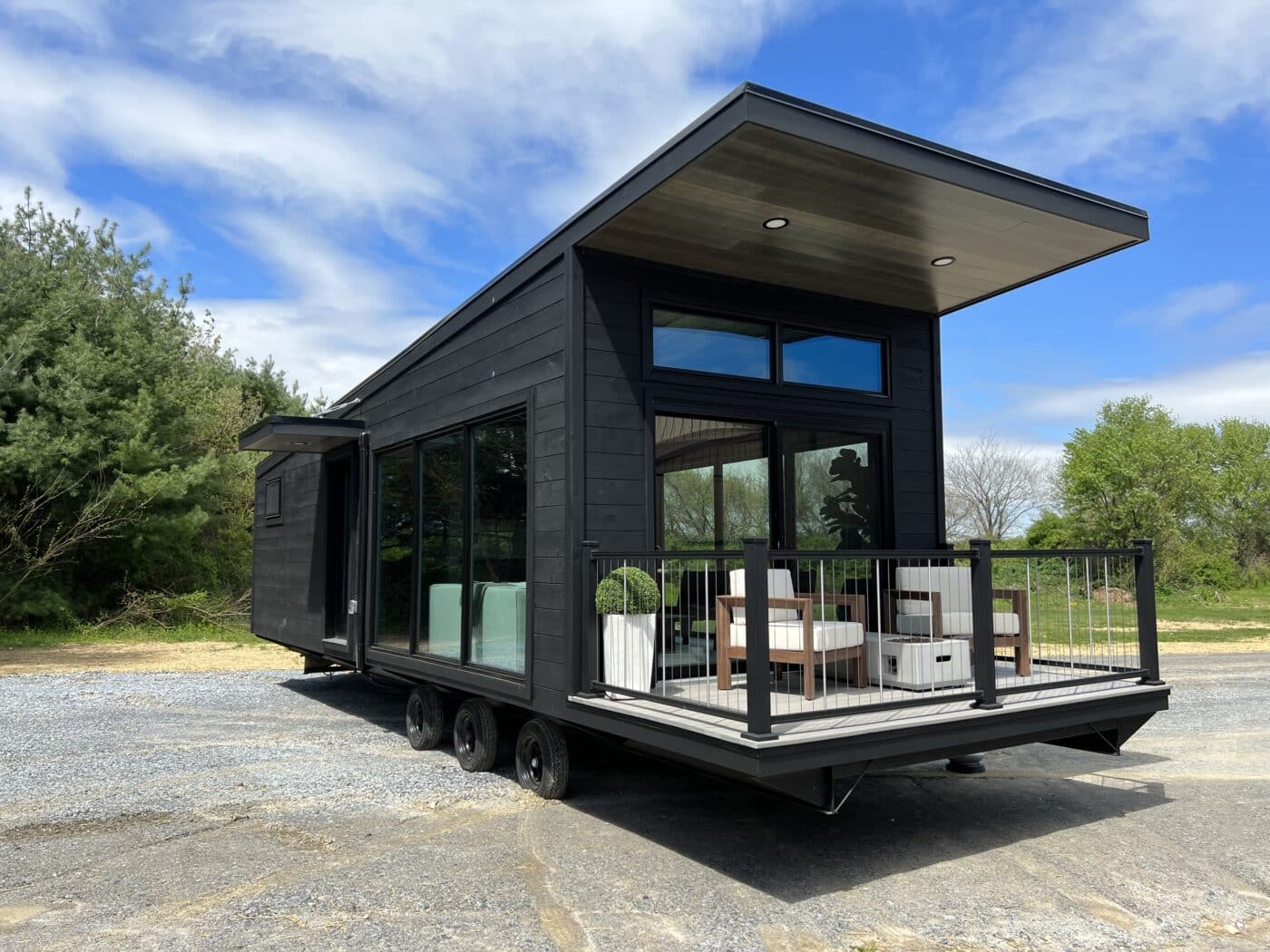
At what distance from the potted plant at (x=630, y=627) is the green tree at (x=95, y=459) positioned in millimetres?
12330

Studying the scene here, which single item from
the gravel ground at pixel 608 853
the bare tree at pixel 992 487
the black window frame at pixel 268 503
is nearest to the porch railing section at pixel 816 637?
the gravel ground at pixel 608 853

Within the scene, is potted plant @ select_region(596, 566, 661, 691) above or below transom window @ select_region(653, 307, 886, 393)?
below

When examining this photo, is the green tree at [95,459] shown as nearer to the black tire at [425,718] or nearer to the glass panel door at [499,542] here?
the black tire at [425,718]

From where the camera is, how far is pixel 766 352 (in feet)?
18.6

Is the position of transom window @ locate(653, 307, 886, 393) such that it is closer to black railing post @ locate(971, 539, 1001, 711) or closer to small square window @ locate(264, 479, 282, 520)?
black railing post @ locate(971, 539, 1001, 711)

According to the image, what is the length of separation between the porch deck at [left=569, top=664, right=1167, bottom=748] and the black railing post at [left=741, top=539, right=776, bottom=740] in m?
0.07

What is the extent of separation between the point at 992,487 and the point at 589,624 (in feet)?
104

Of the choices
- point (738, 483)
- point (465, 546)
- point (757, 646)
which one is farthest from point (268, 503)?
point (757, 646)

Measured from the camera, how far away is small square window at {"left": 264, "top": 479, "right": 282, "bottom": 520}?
31.3 ft

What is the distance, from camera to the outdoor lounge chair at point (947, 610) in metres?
4.90

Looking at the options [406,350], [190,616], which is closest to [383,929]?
[406,350]

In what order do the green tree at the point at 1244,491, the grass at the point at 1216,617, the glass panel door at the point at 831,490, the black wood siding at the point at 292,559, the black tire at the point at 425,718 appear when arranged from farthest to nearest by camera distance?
the green tree at the point at 1244,491 < the grass at the point at 1216,617 < the black wood siding at the point at 292,559 < the black tire at the point at 425,718 < the glass panel door at the point at 831,490

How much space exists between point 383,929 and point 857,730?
190cm

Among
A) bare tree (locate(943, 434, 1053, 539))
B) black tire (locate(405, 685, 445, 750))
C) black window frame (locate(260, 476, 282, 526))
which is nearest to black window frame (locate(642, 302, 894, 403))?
black tire (locate(405, 685, 445, 750))
